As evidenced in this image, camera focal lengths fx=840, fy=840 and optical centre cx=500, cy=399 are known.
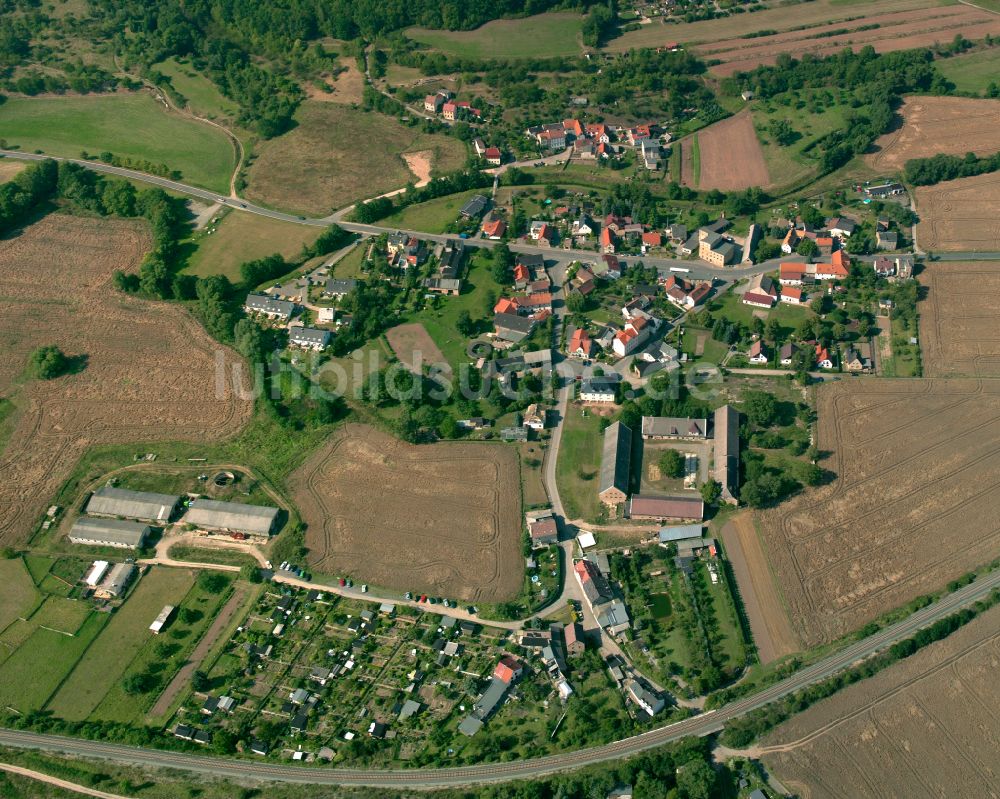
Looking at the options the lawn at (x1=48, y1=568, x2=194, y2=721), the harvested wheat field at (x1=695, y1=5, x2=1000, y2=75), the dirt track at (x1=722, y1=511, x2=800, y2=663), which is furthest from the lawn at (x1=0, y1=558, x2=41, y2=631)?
the harvested wheat field at (x1=695, y1=5, x2=1000, y2=75)

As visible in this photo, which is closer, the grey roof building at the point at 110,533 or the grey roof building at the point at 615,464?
the grey roof building at the point at 110,533

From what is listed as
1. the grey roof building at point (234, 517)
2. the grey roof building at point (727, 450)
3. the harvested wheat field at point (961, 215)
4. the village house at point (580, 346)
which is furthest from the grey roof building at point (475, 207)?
the harvested wheat field at point (961, 215)

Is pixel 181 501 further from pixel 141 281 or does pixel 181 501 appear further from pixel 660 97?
pixel 660 97

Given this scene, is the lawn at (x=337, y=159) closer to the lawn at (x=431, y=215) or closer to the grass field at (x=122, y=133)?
the lawn at (x=431, y=215)

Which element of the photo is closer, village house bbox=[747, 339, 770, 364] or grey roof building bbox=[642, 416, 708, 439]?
grey roof building bbox=[642, 416, 708, 439]

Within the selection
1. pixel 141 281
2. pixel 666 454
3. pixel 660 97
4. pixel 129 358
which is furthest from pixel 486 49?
pixel 666 454

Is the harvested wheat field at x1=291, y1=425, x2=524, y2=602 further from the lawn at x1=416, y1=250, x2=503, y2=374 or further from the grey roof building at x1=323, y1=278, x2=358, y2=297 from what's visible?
the grey roof building at x1=323, y1=278, x2=358, y2=297

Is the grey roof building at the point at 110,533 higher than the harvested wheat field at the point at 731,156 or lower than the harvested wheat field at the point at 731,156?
lower
